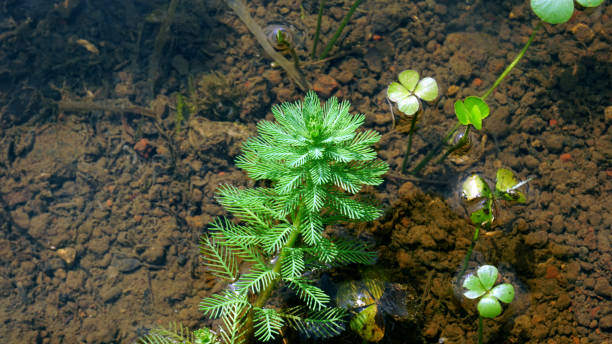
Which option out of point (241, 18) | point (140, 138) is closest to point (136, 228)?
point (140, 138)

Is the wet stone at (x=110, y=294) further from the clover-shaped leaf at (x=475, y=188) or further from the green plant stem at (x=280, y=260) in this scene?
the clover-shaped leaf at (x=475, y=188)

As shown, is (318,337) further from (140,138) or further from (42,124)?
(42,124)

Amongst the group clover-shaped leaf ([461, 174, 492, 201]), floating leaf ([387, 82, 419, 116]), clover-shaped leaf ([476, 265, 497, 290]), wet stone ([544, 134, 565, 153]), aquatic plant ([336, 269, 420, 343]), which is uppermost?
floating leaf ([387, 82, 419, 116])

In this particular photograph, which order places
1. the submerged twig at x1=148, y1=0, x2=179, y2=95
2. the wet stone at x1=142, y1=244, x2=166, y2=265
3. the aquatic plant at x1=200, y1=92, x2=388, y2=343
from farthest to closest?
the submerged twig at x1=148, y1=0, x2=179, y2=95 → the wet stone at x1=142, y1=244, x2=166, y2=265 → the aquatic plant at x1=200, y1=92, x2=388, y2=343

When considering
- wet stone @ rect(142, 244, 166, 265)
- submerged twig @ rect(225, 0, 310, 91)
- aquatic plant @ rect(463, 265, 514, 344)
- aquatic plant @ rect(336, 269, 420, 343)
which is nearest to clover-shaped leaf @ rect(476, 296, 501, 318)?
aquatic plant @ rect(463, 265, 514, 344)

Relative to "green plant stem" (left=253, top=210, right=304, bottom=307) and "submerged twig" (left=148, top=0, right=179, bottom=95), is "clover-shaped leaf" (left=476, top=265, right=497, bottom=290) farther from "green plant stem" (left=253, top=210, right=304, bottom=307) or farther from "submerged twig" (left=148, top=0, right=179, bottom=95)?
"submerged twig" (left=148, top=0, right=179, bottom=95)

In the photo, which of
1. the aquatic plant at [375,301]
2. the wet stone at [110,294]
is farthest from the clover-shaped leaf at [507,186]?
the wet stone at [110,294]

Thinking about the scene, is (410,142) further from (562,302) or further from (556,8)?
(562,302)

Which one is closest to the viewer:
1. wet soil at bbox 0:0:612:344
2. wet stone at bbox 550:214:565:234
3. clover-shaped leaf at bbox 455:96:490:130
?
clover-shaped leaf at bbox 455:96:490:130
